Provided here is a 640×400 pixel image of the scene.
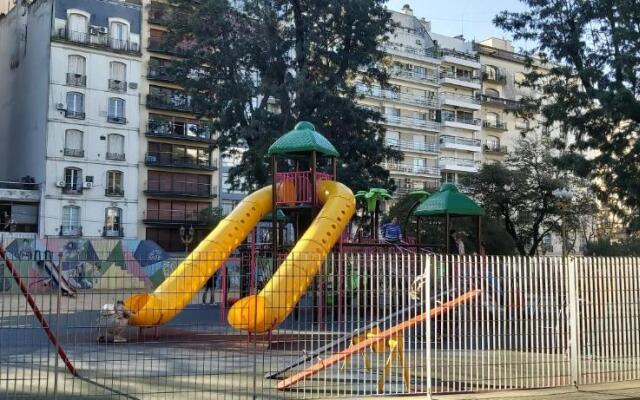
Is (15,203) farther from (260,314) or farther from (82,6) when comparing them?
(260,314)

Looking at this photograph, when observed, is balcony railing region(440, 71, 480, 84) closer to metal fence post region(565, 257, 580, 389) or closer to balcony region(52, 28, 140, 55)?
balcony region(52, 28, 140, 55)

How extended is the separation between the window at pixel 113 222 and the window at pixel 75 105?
7.36m

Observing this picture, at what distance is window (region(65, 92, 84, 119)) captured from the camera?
1924 inches

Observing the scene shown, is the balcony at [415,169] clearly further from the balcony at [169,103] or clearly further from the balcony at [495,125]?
the balcony at [169,103]

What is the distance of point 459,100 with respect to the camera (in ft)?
232

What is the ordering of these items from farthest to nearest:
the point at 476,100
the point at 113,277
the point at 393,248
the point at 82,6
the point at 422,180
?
the point at 476,100 < the point at 422,180 < the point at 82,6 < the point at 393,248 < the point at 113,277

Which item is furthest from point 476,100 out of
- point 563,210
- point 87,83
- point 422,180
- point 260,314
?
point 260,314

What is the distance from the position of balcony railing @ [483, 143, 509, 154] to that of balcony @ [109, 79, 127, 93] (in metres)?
39.1

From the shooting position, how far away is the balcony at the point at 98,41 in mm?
48750

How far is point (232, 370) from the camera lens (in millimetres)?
10016

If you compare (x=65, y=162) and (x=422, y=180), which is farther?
(x=422, y=180)

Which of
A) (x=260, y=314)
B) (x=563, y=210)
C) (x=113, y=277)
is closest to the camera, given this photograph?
(x=113, y=277)

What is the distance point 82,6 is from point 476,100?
41605 millimetres

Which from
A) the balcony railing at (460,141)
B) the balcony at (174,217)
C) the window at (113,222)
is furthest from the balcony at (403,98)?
the window at (113,222)
